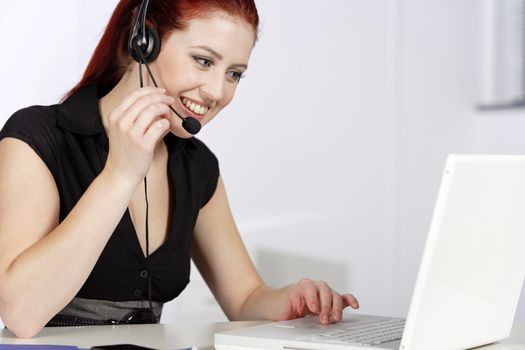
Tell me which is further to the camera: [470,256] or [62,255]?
[62,255]

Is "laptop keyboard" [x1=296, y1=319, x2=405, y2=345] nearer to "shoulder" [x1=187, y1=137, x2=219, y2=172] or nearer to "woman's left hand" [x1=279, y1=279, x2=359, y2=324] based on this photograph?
"woman's left hand" [x1=279, y1=279, x2=359, y2=324]

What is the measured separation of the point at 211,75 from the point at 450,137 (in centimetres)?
226

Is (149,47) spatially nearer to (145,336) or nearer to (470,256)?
(145,336)

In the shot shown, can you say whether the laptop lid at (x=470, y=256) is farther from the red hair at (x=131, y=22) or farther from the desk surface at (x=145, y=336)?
the red hair at (x=131, y=22)

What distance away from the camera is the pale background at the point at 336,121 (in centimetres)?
234

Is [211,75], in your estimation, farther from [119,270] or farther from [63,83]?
[63,83]

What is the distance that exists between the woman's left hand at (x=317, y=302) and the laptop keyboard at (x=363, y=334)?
0.25 ft

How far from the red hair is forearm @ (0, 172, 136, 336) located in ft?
1.16

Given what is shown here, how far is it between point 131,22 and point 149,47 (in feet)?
0.52

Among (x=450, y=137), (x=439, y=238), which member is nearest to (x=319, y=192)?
(x=450, y=137)

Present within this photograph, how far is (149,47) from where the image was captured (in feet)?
4.70

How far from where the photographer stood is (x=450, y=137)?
3555 millimetres

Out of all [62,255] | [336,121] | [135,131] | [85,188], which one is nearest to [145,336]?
[62,255]

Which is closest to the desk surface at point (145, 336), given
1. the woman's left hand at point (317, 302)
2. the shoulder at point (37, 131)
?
the woman's left hand at point (317, 302)
